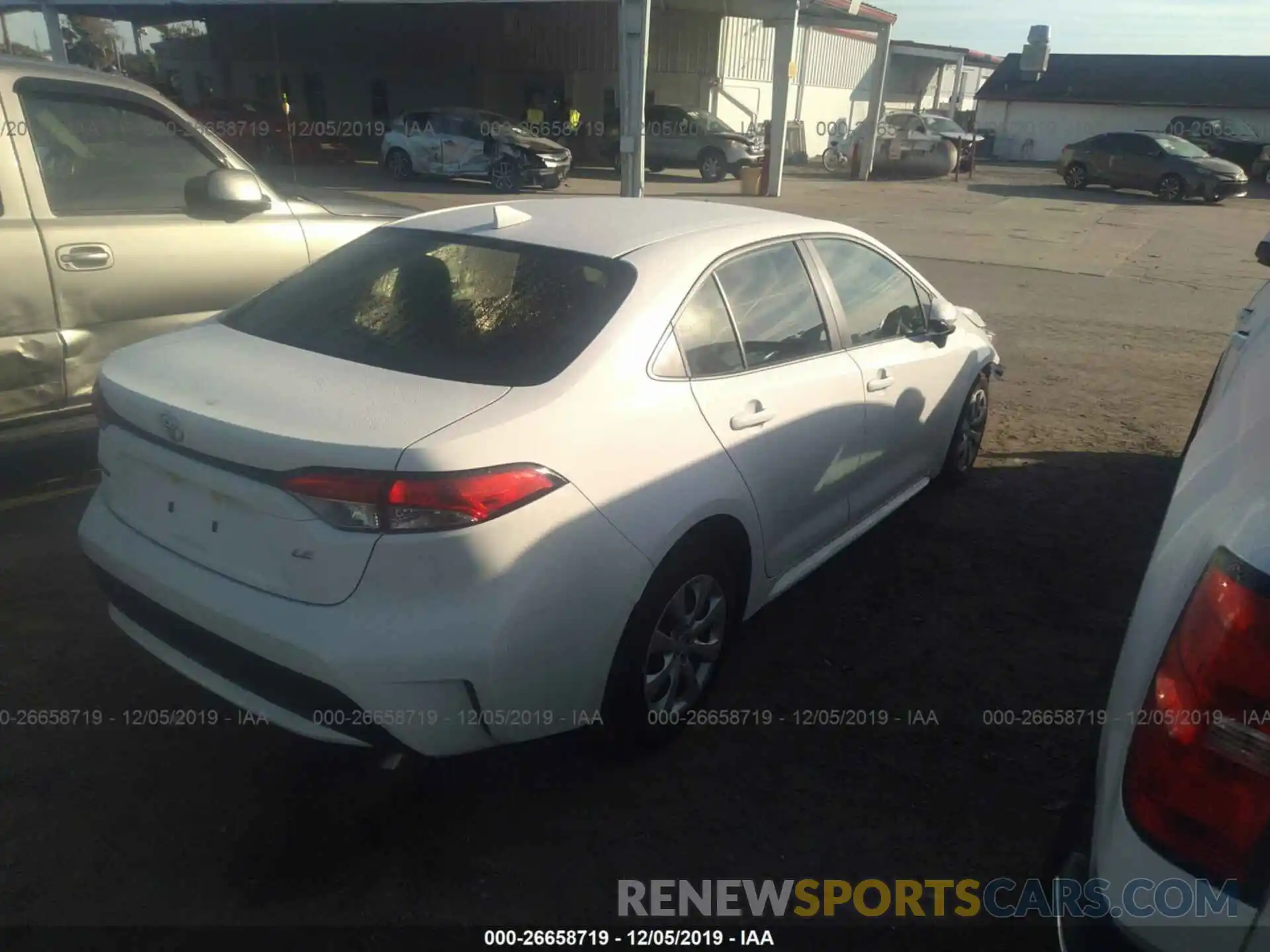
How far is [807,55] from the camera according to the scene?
1464 inches

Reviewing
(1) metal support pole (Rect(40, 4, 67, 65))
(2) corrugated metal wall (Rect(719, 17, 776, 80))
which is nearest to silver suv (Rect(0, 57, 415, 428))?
(1) metal support pole (Rect(40, 4, 67, 65))

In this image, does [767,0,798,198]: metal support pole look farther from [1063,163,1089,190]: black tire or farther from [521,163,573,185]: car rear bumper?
[1063,163,1089,190]: black tire

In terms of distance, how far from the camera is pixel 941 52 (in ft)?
148

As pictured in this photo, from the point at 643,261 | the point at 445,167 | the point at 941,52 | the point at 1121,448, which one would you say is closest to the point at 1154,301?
the point at 1121,448

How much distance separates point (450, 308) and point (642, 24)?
52.6ft

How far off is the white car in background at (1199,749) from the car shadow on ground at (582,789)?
109cm

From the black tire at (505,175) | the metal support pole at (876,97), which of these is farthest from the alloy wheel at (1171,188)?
the black tire at (505,175)

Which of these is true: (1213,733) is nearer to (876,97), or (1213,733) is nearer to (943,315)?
(943,315)

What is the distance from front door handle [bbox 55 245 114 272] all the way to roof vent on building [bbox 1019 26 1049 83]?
4729cm

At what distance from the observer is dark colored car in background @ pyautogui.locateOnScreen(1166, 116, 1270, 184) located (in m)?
30.0

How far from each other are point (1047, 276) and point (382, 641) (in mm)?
12144

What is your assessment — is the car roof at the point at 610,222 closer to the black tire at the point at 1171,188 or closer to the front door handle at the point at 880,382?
the front door handle at the point at 880,382

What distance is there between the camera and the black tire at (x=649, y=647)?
2.70 metres

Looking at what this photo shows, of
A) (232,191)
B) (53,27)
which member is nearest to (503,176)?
(53,27)
